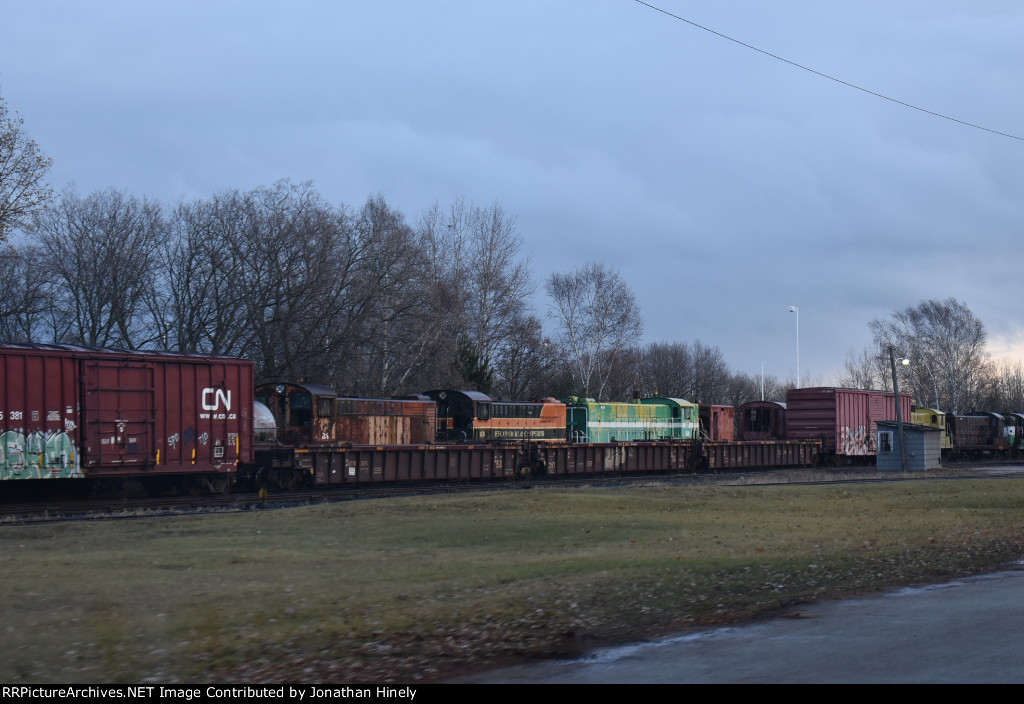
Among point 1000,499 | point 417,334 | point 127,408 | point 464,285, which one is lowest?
point 1000,499

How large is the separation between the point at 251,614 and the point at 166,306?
43485 mm

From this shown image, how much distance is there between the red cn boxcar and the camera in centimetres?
2236

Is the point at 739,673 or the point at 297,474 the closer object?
the point at 739,673

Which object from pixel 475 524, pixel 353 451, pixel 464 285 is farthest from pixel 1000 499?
pixel 464 285

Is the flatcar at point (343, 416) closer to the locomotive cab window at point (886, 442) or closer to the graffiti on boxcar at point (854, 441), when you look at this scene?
the locomotive cab window at point (886, 442)

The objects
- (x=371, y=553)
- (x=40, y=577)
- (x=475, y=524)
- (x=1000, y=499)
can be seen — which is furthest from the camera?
(x=1000, y=499)

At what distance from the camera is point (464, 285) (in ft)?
216

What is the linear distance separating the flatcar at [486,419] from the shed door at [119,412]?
16415mm

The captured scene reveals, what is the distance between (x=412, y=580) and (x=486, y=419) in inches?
1105

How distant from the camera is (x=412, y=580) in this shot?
444 inches

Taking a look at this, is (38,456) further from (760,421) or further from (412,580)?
(760,421)

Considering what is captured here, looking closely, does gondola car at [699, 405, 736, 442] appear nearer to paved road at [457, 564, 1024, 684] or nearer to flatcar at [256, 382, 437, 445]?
flatcar at [256, 382, 437, 445]

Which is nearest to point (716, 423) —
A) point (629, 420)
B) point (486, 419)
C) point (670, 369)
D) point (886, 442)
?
point (629, 420)
